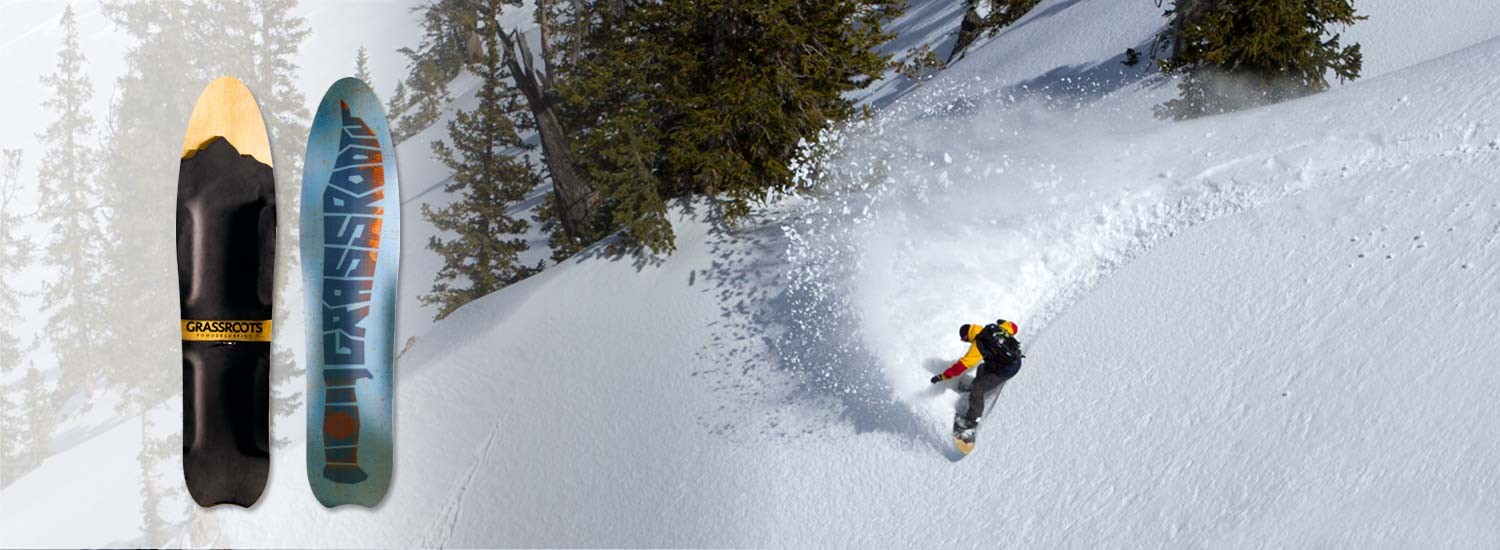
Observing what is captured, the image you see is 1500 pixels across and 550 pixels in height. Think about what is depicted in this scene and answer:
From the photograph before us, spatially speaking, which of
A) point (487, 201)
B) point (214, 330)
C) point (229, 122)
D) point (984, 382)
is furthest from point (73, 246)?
point (984, 382)

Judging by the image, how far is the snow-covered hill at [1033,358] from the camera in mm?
11039

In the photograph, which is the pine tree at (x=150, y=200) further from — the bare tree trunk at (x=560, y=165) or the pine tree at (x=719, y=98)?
the pine tree at (x=719, y=98)

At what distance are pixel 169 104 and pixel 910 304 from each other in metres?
22.9

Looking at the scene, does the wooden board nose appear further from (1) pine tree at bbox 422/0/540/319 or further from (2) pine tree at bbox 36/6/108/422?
(2) pine tree at bbox 36/6/108/422

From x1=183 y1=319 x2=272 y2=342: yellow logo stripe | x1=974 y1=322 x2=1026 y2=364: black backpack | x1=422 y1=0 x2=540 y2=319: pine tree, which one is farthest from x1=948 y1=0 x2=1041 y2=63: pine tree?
x1=183 y1=319 x2=272 y2=342: yellow logo stripe

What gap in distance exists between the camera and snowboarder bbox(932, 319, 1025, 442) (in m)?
12.2

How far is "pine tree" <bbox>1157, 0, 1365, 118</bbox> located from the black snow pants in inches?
367

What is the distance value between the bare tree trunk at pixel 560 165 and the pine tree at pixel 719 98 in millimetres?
5960

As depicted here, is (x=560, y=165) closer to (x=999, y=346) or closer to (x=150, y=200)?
(x=150, y=200)

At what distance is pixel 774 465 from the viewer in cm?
1445

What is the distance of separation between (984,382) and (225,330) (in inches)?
351

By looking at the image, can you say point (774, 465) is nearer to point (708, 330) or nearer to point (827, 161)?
point (708, 330)

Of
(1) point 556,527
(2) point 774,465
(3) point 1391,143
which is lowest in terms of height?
(1) point 556,527

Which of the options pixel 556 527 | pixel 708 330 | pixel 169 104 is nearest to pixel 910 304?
pixel 708 330
